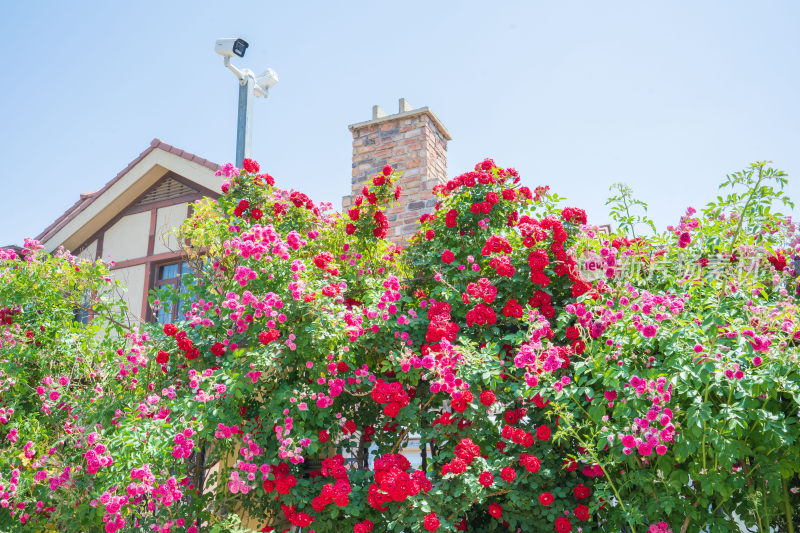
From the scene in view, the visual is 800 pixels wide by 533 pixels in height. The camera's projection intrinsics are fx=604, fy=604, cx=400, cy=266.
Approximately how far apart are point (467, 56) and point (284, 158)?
2223 millimetres

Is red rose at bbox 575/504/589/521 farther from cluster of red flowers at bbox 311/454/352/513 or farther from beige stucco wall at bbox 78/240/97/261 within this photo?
beige stucco wall at bbox 78/240/97/261

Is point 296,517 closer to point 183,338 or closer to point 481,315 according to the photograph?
point 183,338

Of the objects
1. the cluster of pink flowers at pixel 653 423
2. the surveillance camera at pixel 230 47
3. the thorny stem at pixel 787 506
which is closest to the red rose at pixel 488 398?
the cluster of pink flowers at pixel 653 423

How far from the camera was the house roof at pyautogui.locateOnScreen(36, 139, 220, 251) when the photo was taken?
26.1 ft

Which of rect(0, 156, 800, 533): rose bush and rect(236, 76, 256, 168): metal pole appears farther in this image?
rect(236, 76, 256, 168): metal pole

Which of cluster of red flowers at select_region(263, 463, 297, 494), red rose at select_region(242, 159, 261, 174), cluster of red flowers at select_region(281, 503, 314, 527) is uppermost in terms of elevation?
red rose at select_region(242, 159, 261, 174)

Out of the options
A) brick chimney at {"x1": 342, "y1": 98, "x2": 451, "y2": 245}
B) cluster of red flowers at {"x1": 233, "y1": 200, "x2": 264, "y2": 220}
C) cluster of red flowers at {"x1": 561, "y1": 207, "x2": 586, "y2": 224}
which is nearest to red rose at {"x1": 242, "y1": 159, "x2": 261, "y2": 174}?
cluster of red flowers at {"x1": 233, "y1": 200, "x2": 264, "y2": 220}

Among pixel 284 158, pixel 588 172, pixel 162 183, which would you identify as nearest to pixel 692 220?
pixel 588 172

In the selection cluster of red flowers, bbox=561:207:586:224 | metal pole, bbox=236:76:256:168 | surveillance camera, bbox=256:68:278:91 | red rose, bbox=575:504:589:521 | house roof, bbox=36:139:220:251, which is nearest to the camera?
red rose, bbox=575:504:589:521

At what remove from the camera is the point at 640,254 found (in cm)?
348

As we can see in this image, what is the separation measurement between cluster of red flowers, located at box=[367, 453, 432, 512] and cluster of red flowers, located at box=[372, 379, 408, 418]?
9.8 inches

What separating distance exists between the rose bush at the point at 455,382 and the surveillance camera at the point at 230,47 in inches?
82.0

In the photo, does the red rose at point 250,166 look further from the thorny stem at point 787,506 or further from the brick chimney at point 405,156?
the thorny stem at point 787,506

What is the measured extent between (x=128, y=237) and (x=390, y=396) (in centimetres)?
643
